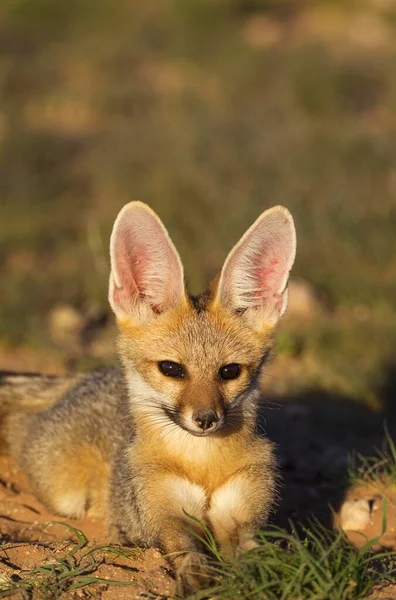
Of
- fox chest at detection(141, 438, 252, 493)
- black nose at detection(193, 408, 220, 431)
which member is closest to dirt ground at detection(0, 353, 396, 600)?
fox chest at detection(141, 438, 252, 493)

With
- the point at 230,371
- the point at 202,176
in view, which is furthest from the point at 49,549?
the point at 202,176

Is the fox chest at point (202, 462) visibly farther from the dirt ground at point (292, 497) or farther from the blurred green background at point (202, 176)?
the blurred green background at point (202, 176)

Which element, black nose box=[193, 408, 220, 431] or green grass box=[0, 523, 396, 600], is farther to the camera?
black nose box=[193, 408, 220, 431]

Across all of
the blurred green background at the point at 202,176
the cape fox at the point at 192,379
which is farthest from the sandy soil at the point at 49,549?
the blurred green background at the point at 202,176

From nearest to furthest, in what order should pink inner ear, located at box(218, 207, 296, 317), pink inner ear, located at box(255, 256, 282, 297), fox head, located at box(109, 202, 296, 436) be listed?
fox head, located at box(109, 202, 296, 436), pink inner ear, located at box(218, 207, 296, 317), pink inner ear, located at box(255, 256, 282, 297)

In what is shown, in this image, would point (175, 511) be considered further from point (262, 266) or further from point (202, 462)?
point (262, 266)

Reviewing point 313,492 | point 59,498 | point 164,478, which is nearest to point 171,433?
point 164,478

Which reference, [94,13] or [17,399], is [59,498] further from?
[94,13]

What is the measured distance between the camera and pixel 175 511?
141 inches

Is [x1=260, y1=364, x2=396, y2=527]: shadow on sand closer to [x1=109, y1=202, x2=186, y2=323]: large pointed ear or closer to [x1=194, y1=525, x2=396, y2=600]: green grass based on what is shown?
[x1=109, y1=202, x2=186, y2=323]: large pointed ear

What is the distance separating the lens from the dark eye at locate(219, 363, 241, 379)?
3561 mm

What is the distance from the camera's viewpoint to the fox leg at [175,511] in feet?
11.3

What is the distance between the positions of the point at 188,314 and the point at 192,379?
342 mm

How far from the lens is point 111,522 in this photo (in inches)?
163
